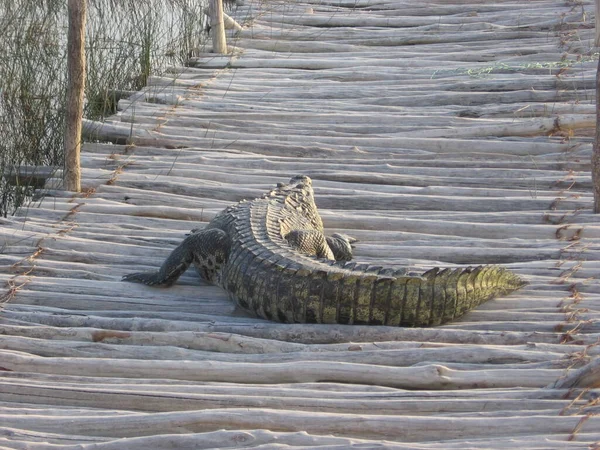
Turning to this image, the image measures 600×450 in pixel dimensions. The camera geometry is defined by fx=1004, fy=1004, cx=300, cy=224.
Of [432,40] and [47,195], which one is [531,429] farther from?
[432,40]

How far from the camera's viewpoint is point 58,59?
8.45 metres

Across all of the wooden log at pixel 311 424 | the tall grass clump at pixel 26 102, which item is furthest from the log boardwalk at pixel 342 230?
the tall grass clump at pixel 26 102

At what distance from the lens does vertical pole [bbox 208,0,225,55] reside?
8289mm

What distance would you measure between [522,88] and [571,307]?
10.4 ft

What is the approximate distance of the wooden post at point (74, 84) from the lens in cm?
580

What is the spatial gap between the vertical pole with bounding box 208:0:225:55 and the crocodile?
3.68m

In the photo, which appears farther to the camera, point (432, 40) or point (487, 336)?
point (432, 40)

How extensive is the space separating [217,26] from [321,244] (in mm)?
3944

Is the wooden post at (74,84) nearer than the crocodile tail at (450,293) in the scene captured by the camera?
No

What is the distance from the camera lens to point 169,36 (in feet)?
31.9

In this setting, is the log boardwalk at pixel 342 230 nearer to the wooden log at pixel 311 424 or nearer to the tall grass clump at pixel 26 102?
the wooden log at pixel 311 424

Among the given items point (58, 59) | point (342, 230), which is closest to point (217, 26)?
point (58, 59)

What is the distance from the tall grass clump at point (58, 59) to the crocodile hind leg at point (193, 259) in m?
1.90


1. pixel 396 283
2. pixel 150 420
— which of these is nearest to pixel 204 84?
pixel 396 283
